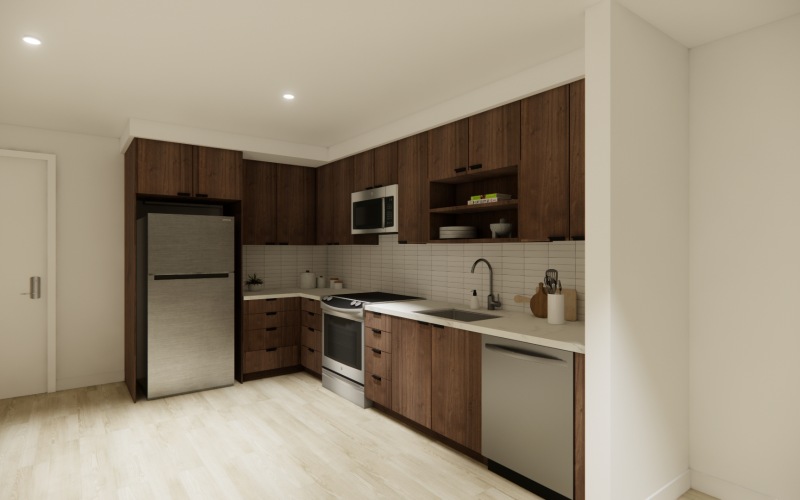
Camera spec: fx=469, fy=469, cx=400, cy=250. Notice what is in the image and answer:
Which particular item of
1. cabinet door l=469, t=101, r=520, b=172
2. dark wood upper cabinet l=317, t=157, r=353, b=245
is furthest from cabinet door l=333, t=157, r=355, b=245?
cabinet door l=469, t=101, r=520, b=172

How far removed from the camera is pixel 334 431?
3500 mm

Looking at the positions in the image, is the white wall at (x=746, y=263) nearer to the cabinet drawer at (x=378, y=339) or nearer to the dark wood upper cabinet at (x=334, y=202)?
the cabinet drawer at (x=378, y=339)

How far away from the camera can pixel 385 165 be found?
4.37 m

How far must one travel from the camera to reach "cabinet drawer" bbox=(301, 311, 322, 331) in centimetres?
470

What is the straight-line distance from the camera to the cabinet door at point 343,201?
495 cm

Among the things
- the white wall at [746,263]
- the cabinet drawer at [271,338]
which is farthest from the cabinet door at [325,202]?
the white wall at [746,263]

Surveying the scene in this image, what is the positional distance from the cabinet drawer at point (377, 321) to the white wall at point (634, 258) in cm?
175

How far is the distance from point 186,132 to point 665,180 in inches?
155

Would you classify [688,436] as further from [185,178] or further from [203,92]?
[185,178]

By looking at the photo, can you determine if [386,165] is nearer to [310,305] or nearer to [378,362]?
[310,305]

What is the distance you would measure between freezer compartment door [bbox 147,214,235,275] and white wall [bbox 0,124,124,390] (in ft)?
3.21

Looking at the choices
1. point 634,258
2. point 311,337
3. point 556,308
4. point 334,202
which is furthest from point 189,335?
point 634,258

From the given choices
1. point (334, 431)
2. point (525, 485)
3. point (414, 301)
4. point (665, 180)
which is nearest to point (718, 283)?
point (665, 180)

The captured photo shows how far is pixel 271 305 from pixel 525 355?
3.05 meters
